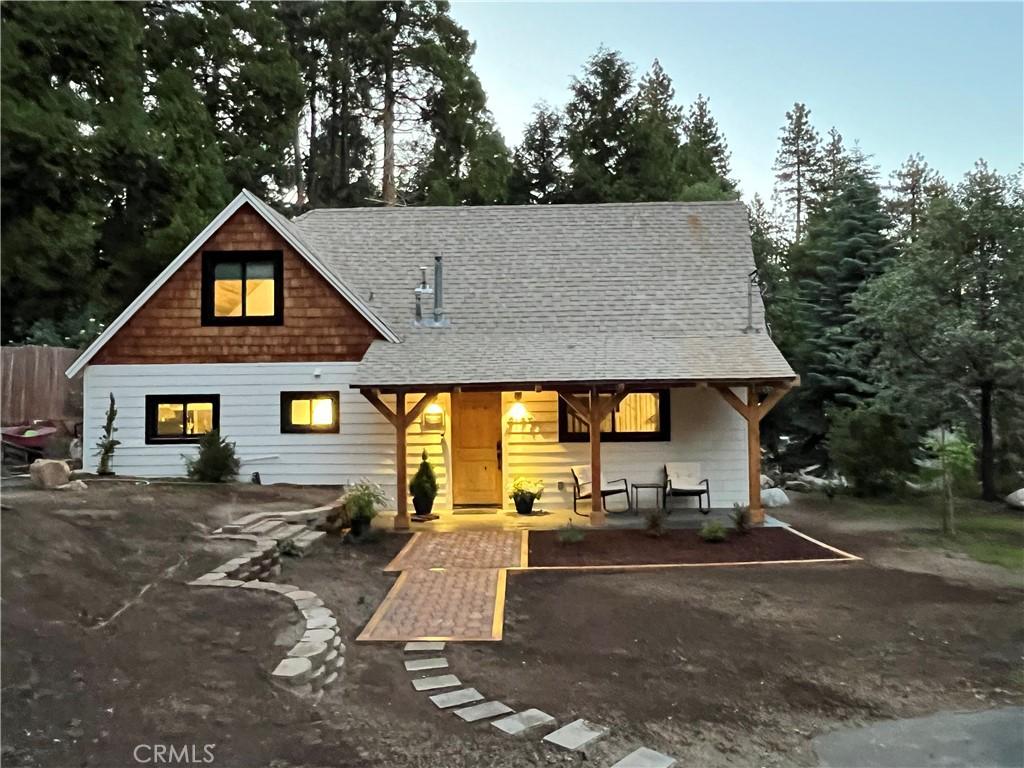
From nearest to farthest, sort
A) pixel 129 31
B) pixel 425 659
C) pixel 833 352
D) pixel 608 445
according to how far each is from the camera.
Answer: pixel 425 659 < pixel 608 445 < pixel 129 31 < pixel 833 352

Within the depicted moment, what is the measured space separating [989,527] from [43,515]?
536 inches

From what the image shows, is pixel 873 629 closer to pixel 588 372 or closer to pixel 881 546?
pixel 881 546

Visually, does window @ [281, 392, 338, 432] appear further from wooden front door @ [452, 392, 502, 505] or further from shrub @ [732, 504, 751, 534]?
shrub @ [732, 504, 751, 534]

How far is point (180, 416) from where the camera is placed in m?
13.5

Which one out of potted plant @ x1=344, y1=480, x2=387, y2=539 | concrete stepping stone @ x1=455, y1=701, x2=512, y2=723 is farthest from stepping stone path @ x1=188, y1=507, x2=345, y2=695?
concrete stepping stone @ x1=455, y1=701, x2=512, y2=723

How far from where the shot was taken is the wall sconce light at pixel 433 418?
13086 mm

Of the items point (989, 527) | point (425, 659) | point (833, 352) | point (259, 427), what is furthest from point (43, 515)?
point (833, 352)

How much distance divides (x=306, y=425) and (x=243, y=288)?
2886 mm

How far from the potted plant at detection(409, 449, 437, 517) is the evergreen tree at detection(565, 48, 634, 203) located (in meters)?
21.4

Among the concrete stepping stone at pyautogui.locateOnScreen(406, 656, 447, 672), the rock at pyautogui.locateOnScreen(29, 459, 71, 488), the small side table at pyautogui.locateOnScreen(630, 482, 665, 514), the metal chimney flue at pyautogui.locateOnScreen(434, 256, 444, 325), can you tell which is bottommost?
the concrete stepping stone at pyautogui.locateOnScreen(406, 656, 447, 672)

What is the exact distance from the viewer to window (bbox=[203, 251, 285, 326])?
1341 centimetres

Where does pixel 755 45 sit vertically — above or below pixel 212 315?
above

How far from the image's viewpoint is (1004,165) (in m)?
13.3

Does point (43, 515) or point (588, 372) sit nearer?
point (43, 515)
